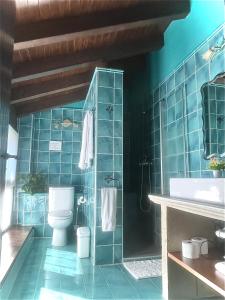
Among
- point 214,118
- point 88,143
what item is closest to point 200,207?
point 214,118

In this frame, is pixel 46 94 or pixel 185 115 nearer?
pixel 185 115

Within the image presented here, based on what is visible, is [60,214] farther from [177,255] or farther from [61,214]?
[177,255]

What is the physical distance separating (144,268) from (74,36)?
8.32 ft

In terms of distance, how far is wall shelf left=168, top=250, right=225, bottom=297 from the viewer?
1311 mm

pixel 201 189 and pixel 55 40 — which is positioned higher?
pixel 55 40

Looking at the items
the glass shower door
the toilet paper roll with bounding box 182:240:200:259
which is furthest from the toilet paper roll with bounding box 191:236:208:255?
the glass shower door

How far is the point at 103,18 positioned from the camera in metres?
2.34

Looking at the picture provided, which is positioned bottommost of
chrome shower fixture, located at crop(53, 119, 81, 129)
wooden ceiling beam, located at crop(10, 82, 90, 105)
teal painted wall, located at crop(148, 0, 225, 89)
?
chrome shower fixture, located at crop(53, 119, 81, 129)

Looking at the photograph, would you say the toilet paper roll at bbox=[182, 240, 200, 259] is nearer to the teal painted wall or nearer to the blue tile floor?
the blue tile floor

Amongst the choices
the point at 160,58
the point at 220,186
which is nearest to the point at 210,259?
the point at 220,186

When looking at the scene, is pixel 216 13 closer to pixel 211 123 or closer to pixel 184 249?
pixel 211 123

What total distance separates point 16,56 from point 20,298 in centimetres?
A: 230

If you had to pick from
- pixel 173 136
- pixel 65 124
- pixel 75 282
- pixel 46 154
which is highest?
pixel 65 124

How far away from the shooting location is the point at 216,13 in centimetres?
215
